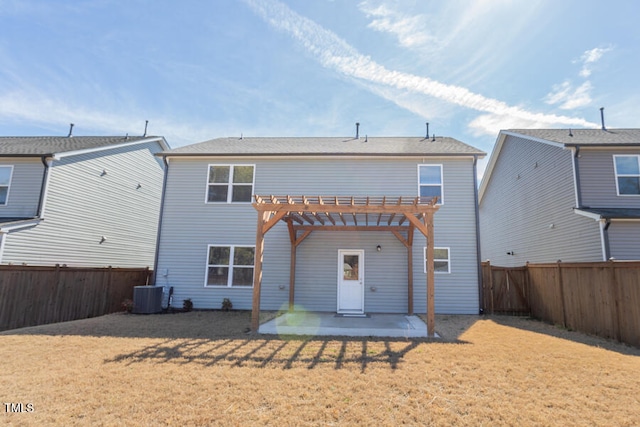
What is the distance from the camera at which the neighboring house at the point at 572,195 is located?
9.14 metres

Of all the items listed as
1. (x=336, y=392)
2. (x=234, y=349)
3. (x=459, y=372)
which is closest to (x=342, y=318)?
(x=234, y=349)

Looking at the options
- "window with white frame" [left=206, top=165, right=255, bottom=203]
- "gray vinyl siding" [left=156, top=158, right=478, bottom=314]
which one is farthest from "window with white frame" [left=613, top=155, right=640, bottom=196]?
"window with white frame" [left=206, top=165, right=255, bottom=203]

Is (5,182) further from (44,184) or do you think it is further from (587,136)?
(587,136)

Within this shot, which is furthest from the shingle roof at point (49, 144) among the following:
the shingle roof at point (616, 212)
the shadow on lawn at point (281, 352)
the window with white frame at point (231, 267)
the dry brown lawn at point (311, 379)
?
the shingle roof at point (616, 212)

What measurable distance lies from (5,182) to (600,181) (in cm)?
2058

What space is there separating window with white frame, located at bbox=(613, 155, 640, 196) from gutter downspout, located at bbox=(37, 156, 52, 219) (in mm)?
19232

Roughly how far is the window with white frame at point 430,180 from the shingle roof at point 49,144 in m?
12.4

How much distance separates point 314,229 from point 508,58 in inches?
337

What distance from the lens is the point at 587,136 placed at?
11.9 metres

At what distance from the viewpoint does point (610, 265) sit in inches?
267

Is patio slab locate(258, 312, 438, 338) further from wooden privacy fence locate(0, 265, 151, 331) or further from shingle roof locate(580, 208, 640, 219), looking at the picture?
shingle roof locate(580, 208, 640, 219)

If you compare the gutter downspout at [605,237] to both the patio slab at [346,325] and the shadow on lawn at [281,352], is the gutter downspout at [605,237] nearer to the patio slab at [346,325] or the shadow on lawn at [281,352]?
the patio slab at [346,325]

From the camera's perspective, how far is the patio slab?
23.0ft

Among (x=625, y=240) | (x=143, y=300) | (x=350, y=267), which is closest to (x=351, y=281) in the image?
(x=350, y=267)
